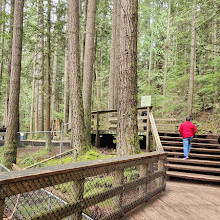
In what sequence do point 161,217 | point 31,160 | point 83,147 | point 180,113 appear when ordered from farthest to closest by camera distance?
point 180,113 → point 31,160 → point 83,147 → point 161,217

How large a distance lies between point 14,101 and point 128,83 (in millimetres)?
5362

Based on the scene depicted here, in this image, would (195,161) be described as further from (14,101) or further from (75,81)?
(14,101)

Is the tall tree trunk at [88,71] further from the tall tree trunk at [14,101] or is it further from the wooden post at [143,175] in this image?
the wooden post at [143,175]

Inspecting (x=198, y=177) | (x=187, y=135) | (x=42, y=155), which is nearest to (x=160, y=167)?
(x=198, y=177)

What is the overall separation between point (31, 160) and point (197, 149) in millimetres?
7537

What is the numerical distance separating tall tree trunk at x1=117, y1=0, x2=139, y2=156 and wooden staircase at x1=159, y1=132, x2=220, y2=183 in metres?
1.95

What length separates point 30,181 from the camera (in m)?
1.79

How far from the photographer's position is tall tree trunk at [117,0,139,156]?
19.0 feet

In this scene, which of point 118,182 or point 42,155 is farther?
point 42,155

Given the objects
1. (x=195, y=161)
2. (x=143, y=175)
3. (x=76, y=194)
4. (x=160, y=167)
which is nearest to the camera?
(x=76, y=194)

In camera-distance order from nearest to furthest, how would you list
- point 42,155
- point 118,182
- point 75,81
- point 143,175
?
point 118,182 → point 143,175 → point 75,81 → point 42,155

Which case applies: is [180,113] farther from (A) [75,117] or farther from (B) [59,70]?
(B) [59,70]

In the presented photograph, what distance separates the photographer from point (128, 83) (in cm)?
579

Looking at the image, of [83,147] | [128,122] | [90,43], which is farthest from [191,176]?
[90,43]
